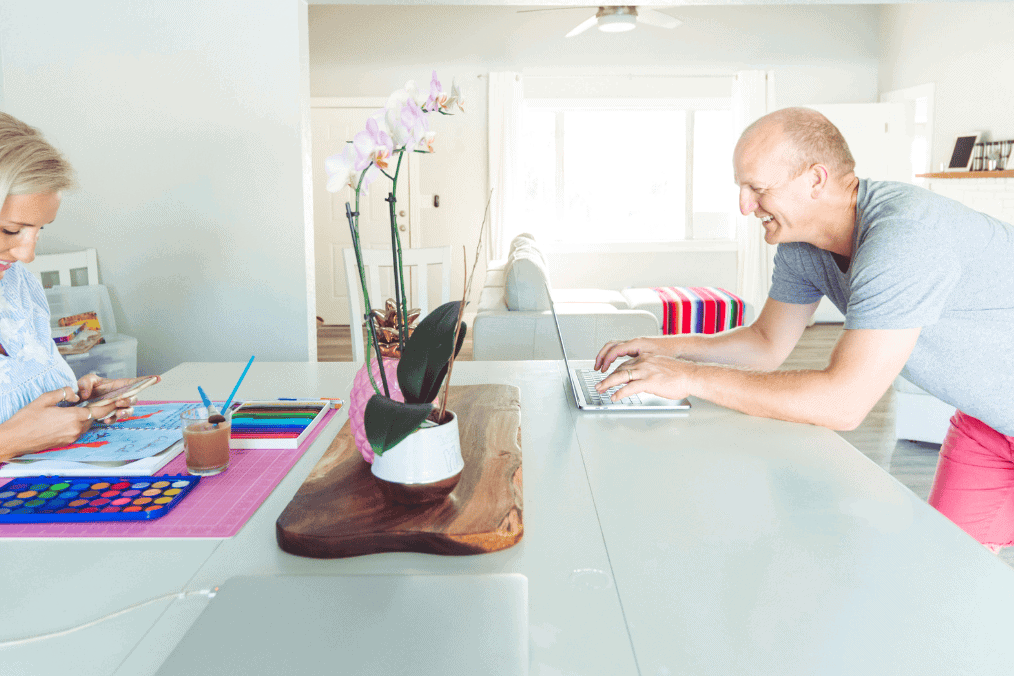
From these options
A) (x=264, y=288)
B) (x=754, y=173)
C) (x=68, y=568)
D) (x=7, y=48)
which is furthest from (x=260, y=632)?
(x=7, y=48)

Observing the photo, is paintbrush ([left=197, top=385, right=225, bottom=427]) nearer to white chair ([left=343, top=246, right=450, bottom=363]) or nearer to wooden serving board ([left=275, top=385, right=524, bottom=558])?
wooden serving board ([left=275, top=385, right=524, bottom=558])

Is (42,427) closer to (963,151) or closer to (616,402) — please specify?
(616,402)

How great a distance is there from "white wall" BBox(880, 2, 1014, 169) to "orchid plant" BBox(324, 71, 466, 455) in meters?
5.34

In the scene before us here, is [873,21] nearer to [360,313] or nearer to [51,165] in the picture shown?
[360,313]

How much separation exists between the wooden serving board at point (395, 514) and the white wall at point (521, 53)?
5.67 metres

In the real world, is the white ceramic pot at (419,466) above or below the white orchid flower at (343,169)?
below

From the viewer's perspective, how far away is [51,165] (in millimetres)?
1377

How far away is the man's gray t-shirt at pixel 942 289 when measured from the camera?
4.25 ft

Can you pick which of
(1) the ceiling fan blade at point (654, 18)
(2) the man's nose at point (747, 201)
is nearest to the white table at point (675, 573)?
(2) the man's nose at point (747, 201)

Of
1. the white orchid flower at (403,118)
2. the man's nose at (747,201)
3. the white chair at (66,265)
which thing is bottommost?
the white chair at (66,265)

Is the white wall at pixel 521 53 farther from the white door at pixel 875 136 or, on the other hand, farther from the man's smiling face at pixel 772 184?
the man's smiling face at pixel 772 184

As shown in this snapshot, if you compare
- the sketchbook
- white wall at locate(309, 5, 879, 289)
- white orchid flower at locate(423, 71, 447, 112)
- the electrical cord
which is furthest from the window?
the electrical cord

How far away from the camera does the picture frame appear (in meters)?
5.28

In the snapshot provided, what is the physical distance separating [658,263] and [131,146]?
4.99 meters
